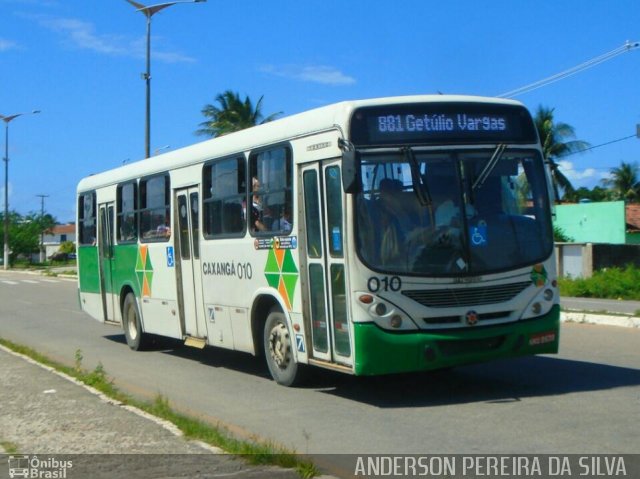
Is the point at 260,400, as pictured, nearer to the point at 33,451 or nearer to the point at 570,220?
the point at 33,451

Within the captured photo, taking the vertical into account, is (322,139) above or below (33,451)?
above

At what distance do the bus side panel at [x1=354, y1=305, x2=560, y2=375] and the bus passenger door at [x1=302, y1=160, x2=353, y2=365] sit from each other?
303 millimetres

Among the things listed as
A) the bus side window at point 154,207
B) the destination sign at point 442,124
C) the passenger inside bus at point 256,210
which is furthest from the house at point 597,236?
the destination sign at point 442,124

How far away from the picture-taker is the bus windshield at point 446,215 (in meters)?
9.52

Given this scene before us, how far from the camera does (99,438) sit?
319 inches

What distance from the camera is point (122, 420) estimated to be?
881 centimetres

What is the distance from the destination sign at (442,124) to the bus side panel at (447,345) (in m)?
1.88

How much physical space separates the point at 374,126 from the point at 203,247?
428cm

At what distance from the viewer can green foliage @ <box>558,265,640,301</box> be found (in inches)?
1167

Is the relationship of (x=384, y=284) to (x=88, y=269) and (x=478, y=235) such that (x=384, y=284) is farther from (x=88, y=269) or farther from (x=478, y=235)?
(x=88, y=269)

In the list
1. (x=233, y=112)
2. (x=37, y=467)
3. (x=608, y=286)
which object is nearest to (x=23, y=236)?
(x=233, y=112)

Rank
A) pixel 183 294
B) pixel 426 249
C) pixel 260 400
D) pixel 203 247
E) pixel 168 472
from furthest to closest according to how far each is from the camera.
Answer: pixel 183 294 → pixel 203 247 → pixel 260 400 → pixel 426 249 → pixel 168 472

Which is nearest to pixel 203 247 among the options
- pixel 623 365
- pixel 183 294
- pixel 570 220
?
pixel 183 294

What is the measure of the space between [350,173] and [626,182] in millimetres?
77639
